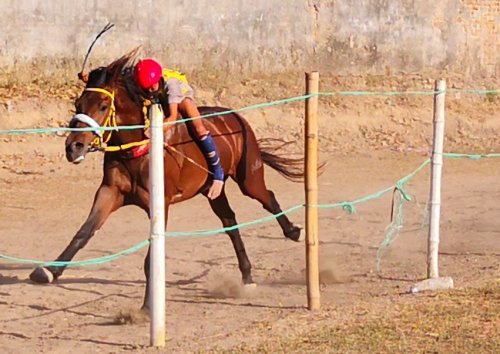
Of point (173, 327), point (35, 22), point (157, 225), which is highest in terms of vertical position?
point (35, 22)

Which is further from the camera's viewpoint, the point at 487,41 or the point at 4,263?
the point at 487,41

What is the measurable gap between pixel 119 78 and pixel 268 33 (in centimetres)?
1141

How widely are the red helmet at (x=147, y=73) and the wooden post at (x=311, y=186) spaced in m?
1.13

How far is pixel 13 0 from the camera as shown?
1777cm

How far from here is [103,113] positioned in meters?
8.46

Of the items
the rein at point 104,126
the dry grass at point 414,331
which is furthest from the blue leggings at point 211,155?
the dry grass at point 414,331

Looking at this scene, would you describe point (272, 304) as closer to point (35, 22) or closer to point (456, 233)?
point (456, 233)

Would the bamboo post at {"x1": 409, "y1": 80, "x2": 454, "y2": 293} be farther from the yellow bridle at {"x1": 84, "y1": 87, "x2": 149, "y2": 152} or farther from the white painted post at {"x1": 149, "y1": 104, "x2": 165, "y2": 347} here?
the white painted post at {"x1": 149, "y1": 104, "x2": 165, "y2": 347}

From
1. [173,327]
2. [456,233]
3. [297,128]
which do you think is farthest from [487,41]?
[173,327]

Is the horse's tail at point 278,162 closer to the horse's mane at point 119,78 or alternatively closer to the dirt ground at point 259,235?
the dirt ground at point 259,235

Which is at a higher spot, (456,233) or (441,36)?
(441,36)

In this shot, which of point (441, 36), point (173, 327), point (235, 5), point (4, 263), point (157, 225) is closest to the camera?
point (157, 225)

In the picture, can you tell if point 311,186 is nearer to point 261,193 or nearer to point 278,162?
point 261,193

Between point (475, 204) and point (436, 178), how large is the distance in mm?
4700
